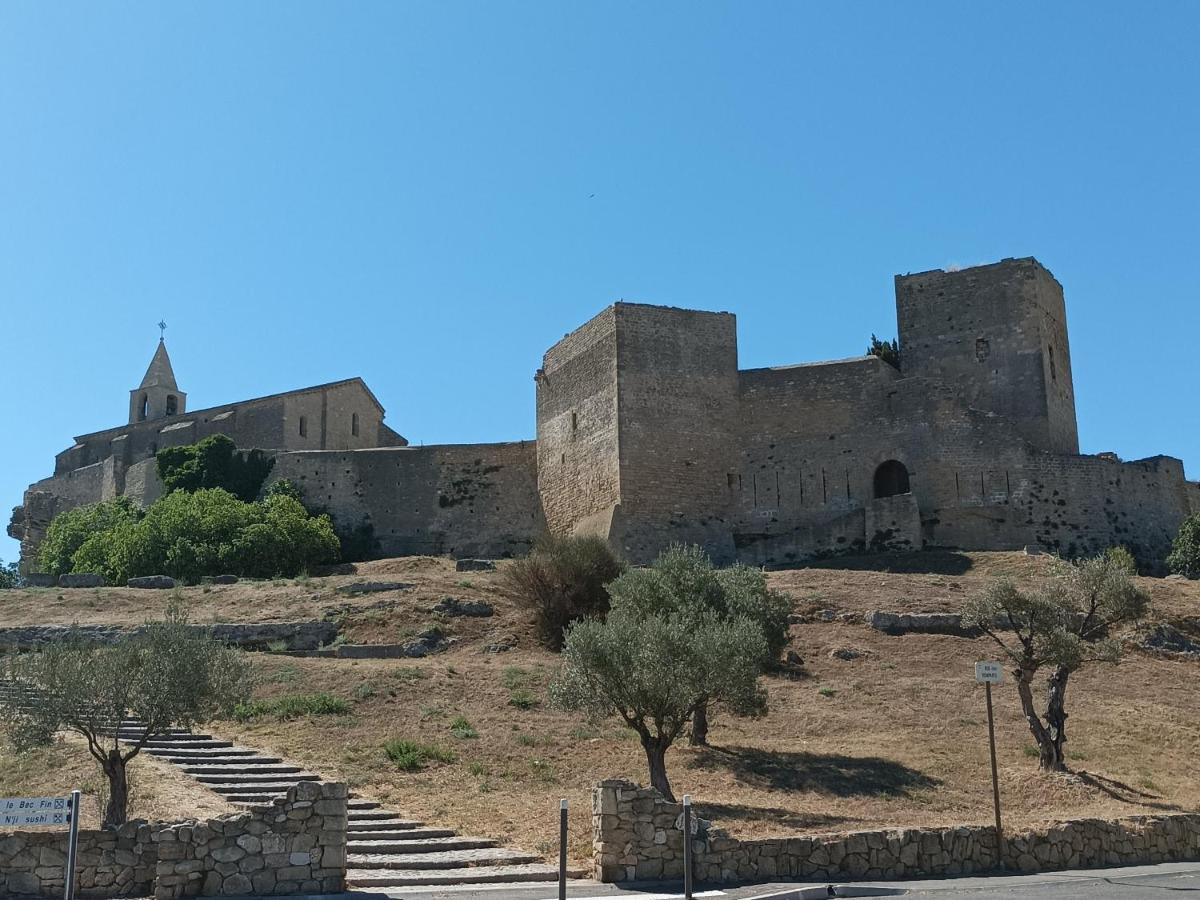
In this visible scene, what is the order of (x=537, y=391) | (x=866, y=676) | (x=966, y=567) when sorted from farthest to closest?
(x=537, y=391) → (x=966, y=567) → (x=866, y=676)

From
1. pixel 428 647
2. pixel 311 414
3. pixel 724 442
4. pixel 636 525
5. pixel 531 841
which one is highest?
pixel 311 414

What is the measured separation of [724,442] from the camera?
36562 millimetres

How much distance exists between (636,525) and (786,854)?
71.2 ft

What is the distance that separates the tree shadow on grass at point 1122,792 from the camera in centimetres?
1728

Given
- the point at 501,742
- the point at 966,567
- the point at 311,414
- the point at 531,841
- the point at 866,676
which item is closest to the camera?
the point at 531,841

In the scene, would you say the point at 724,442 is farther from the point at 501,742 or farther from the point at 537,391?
the point at 501,742

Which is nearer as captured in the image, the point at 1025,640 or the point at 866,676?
the point at 1025,640

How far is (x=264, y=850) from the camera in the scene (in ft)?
37.7

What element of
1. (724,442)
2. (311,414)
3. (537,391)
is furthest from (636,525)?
(311,414)

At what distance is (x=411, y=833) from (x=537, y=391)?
89.3ft

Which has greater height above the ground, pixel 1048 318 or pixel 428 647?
pixel 1048 318

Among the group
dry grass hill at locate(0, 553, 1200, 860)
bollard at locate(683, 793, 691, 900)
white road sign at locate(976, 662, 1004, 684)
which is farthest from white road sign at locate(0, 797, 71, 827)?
white road sign at locate(976, 662, 1004, 684)

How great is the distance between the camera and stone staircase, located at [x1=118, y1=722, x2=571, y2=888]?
12.6 metres

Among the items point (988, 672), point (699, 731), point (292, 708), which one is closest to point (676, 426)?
point (699, 731)
